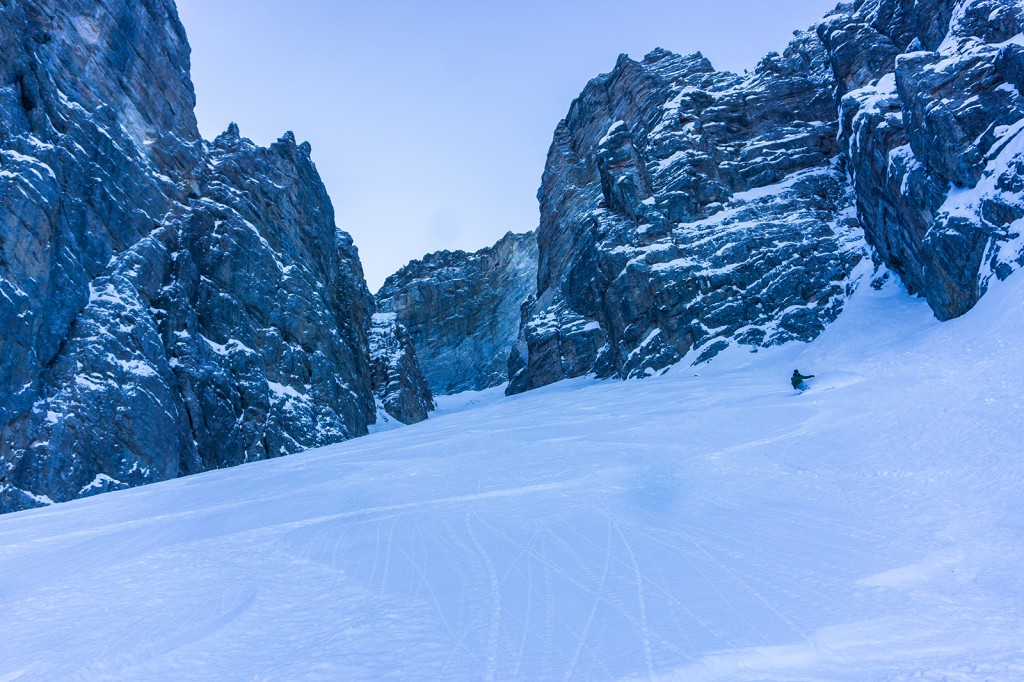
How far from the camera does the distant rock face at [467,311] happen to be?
3607 inches

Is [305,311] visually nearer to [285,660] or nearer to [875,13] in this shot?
[285,660]

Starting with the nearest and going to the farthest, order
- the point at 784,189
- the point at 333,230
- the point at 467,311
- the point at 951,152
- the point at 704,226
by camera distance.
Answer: the point at 951,152 → the point at 784,189 → the point at 704,226 → the point at 333,230 → the point at 467,311

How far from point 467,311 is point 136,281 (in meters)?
68.4

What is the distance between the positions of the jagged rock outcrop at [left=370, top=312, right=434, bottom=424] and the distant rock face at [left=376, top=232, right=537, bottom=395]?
82.5ft

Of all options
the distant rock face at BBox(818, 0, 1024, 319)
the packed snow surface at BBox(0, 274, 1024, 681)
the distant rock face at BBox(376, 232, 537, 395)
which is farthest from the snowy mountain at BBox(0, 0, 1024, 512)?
the distant rock face at BBox(376, 232, 537, 395)

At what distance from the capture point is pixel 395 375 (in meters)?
57.3

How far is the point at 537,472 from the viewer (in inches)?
325

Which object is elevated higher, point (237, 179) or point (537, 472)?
point (237, 179)

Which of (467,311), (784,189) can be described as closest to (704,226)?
(784,189)

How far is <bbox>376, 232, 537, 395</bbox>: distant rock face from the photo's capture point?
301 feet

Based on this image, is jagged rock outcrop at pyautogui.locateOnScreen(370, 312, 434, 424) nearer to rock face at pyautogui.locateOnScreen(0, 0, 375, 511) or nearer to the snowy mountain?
the snowy mountain

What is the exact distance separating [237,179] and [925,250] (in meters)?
43.0

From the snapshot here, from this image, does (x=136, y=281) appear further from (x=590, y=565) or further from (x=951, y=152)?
(x=951, y=152)

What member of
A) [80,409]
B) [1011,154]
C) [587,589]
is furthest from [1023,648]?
[80,409]
